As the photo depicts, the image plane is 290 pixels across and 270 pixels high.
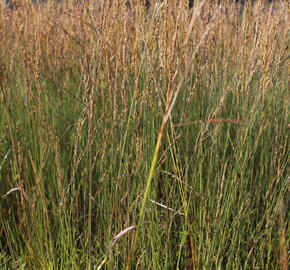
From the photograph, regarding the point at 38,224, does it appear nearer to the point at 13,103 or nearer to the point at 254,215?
the point at 254,215

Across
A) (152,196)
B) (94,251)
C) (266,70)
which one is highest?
(266,70)

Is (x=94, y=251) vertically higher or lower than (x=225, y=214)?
lower

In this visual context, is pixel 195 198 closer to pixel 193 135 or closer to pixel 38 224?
pixel 193 135

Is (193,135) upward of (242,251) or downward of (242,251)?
upward

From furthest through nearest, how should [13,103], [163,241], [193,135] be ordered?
[13,103], [193,135], [163,241]

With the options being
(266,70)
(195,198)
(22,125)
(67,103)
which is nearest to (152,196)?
(195,198)

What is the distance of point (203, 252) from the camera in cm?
161

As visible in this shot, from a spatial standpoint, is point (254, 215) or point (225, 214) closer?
point (225, 214)

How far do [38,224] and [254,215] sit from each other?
88cm

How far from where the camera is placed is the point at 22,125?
8.17 feet

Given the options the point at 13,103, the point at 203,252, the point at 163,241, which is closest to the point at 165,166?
the point at 163,241

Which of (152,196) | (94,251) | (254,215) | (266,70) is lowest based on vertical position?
(94,251)

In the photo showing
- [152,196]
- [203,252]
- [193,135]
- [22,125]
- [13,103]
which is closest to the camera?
[203,252]

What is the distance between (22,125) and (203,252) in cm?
131
